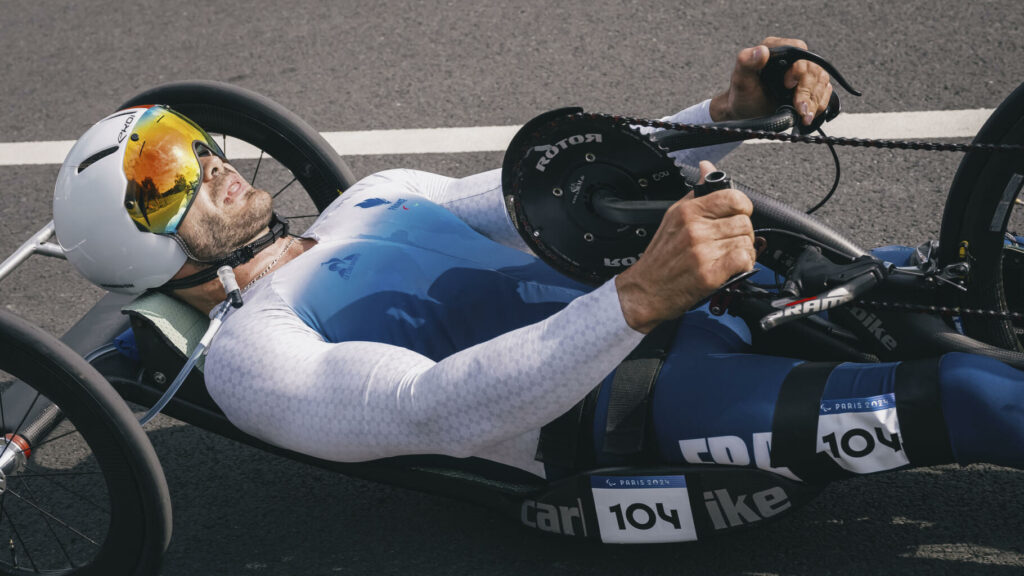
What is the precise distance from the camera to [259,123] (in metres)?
3.06

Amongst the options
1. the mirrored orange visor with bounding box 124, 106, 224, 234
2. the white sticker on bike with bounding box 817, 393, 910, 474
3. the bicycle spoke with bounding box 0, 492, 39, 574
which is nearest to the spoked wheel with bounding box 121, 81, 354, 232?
the mirrored orange visor with bounding box 124, 106, 224, 234

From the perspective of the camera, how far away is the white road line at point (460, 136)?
3.80 m

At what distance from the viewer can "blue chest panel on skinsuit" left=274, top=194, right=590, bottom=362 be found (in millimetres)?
2396

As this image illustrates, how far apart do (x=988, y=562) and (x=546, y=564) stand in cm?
98

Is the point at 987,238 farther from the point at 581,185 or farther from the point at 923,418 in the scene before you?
the point at 581,185

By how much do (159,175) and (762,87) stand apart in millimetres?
1451

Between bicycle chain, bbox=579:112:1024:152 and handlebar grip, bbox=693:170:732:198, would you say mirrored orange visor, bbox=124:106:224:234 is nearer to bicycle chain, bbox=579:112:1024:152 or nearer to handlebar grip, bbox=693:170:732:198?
bicycle chain, bbox=579:112:1024:152

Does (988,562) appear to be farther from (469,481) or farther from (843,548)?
(469,481)

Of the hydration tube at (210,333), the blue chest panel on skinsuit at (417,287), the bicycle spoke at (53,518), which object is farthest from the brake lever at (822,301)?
the bicycle spoke at (53,518)

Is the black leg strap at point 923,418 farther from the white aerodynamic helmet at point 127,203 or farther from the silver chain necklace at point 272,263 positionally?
the white aerodynamic helmet at point 127,203

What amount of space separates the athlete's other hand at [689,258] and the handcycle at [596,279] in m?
0.32

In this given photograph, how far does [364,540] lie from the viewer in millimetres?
2635

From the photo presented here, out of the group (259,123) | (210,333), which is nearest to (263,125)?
(259,123)

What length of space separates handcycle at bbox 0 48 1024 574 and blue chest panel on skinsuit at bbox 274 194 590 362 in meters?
0.20
